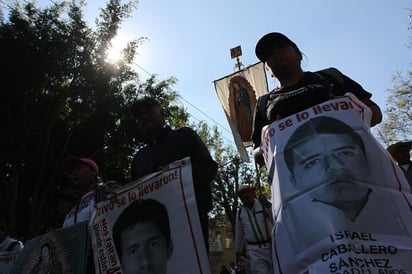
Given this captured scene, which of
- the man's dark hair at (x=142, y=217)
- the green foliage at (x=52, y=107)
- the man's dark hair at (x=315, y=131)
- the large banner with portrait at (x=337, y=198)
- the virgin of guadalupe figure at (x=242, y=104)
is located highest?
the green foliage at (x=52, y=107)

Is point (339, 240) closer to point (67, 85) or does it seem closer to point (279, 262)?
point (279, 262)

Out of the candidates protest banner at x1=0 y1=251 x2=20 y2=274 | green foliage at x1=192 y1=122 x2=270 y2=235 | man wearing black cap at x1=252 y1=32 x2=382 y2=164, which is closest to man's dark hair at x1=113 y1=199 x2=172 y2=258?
man wearing black cap at x1=252 y1=32 x2=382 y2=164

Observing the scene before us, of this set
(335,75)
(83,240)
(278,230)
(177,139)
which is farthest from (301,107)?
(83,240)

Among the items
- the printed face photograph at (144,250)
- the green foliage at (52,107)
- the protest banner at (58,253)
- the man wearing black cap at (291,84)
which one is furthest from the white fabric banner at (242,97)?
the man wearing black cap at (291,84)

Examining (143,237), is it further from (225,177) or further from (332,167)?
(225,177)

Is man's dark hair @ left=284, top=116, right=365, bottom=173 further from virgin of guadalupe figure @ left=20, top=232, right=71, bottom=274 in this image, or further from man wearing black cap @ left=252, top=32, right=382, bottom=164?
virgin of guadalupe figure @ left=20, top=232, right=71, bottom=274

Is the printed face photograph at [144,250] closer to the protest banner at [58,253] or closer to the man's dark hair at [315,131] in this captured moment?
the protest banner at [58,253]

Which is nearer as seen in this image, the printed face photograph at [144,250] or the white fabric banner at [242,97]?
the printed face photograph at [144,250]

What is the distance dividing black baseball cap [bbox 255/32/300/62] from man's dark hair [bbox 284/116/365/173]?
2.09 feet

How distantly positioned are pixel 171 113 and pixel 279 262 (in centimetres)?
1706

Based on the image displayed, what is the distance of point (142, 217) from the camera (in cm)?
266

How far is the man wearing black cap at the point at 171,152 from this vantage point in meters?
2.72

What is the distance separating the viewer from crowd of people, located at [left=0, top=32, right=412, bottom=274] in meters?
1.56

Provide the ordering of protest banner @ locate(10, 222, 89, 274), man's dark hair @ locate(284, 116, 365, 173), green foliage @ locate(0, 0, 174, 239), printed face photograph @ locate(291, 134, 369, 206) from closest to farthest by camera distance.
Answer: printed face photograph @ locate(291, 134, 369, 206)
man's dark hair @ locate(284, 116, 365, 173)
protest banner @ locate(10, 222, 89, 274)
green foliage @ locate(0, 0, 174, 239)
